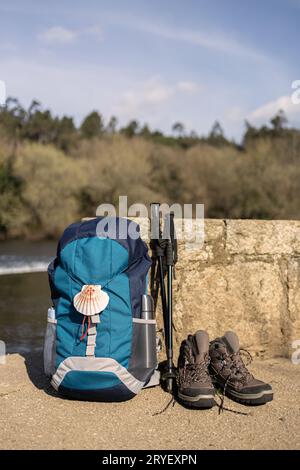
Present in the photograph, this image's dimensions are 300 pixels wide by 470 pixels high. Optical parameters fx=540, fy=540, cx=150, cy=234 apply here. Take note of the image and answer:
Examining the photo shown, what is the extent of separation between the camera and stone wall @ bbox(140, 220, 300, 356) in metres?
3.96

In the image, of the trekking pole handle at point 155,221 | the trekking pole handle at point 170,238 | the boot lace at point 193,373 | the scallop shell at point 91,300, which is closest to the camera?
the scallop shell at point 91,300

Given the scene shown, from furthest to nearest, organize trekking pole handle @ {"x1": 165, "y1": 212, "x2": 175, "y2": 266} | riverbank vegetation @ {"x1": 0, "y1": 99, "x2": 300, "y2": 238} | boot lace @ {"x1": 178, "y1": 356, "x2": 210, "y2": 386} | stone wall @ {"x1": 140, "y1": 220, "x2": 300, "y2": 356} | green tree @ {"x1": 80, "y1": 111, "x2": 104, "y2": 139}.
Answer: green tree @ {"x1": 80, "y1": 111, "x2": 104, "y2": 139}
riverbank vegetation @ {"x1": 0, "y1": 99, "x2": 300, "y2": 238}
stone wall @ {"x1": 140, "y1": 220, "x2": 300, "y2": 356}
trekking pole handle @ {"x1": 165, "y1": 212, "x2": 175, "y2": 266}
boot lace @ {"x1": 178, "y1": 356, "x2": 210, "y2": 386}

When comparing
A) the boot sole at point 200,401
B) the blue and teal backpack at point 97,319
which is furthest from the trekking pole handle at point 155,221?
the boot sole at point 200,401

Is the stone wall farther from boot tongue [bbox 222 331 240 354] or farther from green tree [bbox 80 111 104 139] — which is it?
green tree [bbox 80 111 104 139]

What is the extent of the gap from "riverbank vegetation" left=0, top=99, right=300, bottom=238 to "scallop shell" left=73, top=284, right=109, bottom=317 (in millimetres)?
29355

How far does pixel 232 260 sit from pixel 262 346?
70cm

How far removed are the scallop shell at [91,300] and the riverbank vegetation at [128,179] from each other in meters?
29.4

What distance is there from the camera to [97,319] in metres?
3.07

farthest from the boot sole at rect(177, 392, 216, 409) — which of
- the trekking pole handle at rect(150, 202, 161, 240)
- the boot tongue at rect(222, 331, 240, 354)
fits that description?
the trekking pole handle at rect(150, 202, 161, 240)

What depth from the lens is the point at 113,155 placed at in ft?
140

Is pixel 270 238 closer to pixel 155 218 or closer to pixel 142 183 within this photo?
pixel 155 218

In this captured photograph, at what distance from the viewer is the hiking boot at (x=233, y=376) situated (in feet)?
10.3

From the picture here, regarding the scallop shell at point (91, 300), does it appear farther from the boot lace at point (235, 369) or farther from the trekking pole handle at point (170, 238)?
the boot lace at point (235, 369)

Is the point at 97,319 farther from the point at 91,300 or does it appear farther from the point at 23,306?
the point at 23,306
